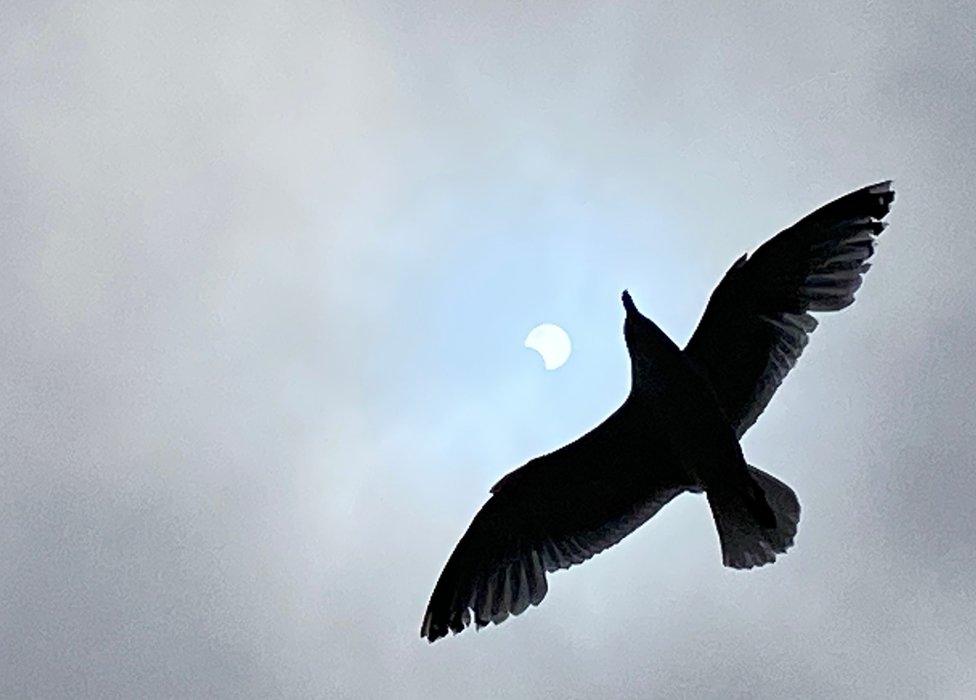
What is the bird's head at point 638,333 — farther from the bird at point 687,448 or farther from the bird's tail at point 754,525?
the bird's tail at point 754,525

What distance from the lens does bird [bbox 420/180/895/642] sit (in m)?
14.3

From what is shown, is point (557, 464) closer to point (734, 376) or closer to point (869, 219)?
point (734, 376)

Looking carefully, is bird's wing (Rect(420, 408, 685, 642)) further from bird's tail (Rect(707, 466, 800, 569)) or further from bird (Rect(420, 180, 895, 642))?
bird's tail (Rect(707, 466, 800, 569))

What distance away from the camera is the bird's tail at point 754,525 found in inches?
568

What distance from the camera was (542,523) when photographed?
51.4ft

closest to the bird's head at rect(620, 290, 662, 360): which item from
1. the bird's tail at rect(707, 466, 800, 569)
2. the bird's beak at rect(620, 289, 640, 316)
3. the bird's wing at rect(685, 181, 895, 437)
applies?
the bird's beak at rect(620, 289, 640, 316)

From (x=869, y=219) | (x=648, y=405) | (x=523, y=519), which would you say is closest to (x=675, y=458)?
(x=648, y=405)

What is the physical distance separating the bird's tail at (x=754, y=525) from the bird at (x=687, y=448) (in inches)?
0.5

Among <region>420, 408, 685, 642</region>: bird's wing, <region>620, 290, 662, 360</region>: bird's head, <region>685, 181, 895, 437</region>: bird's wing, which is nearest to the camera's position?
<region>620, 290, 662, 360</region>: bird's head

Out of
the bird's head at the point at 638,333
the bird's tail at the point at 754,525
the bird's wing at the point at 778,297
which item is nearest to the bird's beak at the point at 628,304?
the bird's head at the point at 638,333

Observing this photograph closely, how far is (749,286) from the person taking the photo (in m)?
14.7

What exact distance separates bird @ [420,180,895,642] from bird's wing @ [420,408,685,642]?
0.01 m

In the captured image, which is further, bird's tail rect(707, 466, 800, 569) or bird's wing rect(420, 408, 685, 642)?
bird's wing rect(420, 408, 685, 642)

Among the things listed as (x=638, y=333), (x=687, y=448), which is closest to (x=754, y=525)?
(x=687, y=448)
